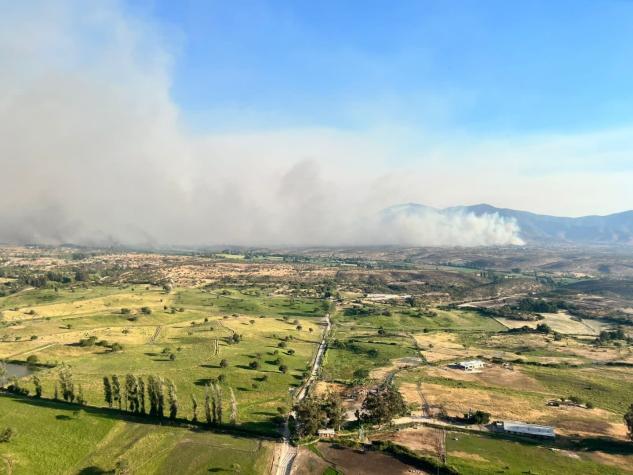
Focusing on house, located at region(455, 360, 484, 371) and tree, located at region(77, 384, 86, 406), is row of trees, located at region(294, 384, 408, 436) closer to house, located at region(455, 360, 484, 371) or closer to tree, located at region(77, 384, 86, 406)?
tree, located at region(77, 384, 86, 406)

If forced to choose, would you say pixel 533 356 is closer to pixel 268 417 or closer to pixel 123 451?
pixel 268 417

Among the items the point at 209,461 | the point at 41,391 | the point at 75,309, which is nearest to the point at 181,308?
the point at 75,309

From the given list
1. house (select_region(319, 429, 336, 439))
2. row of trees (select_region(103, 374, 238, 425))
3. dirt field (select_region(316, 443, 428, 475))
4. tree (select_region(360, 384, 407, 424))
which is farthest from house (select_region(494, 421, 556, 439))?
row of trees (select_region(103, 374, 238, 425))

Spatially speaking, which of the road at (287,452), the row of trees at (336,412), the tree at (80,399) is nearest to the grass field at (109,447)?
the road at (287,452)

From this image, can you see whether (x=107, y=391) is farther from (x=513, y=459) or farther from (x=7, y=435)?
(x=513, y=459)

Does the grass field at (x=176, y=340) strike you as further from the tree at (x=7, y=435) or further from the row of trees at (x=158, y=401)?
the tree at (x=7, y=435)
